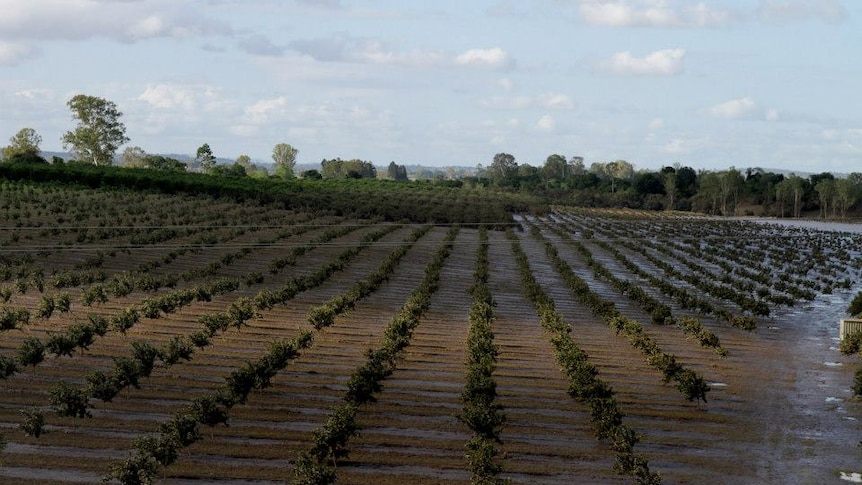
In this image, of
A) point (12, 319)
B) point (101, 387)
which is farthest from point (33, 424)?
point (12, 319)

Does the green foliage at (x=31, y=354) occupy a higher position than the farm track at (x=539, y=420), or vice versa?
the green foliage at (x=31, y=354)

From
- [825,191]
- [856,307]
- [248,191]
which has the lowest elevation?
[856,307]

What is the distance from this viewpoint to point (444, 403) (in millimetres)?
26812

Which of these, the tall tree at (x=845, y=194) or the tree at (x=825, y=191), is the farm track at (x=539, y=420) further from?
the tree at (x=825, y=191)

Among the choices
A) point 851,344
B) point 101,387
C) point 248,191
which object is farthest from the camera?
point 248,191

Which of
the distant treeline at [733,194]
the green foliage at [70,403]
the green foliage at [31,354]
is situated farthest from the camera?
the distant treeline at [733,194]

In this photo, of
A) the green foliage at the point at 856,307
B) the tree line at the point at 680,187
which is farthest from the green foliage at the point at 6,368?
the tree line at the point at 680,187

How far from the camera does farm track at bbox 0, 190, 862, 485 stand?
70.3 feet

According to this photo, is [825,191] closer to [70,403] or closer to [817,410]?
[817,410]

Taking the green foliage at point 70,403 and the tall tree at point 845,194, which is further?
the tall tree at point 845,194

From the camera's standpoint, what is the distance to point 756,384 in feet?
103

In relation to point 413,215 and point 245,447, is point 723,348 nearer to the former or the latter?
point 245,447

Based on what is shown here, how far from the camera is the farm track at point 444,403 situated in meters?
21.4

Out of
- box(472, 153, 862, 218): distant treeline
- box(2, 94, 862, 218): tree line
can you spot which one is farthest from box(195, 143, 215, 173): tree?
box(472, 153, 862, 218): distant treeline
